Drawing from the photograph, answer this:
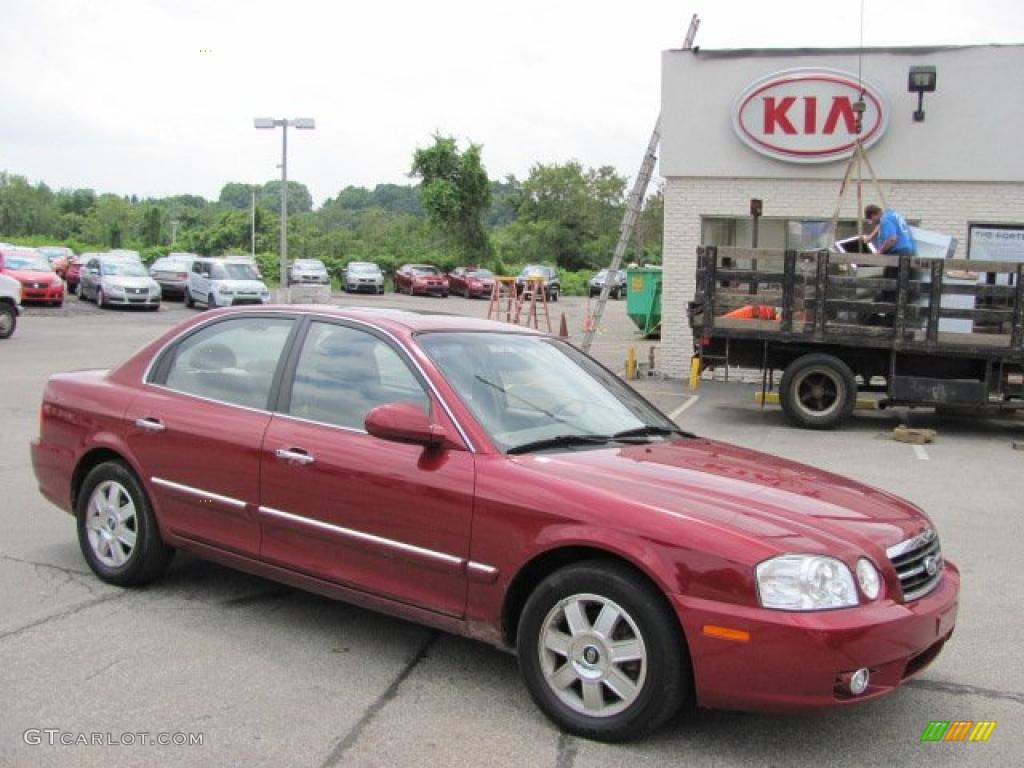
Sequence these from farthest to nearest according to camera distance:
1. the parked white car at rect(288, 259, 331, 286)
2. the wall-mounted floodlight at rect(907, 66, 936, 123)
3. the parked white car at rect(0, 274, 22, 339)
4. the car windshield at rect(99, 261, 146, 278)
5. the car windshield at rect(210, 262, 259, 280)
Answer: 1. the parked white car at rect(288, 259, 331, 286)
2. the car windshield at rect(210, 262, 259, 280)
3. the car windshield at rect(99, 261, 146, 278)
4. the parked white car at rect(0, 274, 22, 339)
5. the wall-mounted floodlight at rect(907, 66, 936, 123)

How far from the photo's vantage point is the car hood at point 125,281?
32.2 meters

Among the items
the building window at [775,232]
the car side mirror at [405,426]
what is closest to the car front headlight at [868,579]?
the car side mirror at [405,426]

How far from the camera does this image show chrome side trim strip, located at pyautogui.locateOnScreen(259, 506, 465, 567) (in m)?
4.00

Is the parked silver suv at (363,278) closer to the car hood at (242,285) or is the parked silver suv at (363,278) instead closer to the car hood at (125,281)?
the car hood at (242,285)

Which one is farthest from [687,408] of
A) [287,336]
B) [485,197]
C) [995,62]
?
[485,197]

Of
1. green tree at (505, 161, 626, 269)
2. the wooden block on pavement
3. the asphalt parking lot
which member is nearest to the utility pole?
the wooden block on pavement

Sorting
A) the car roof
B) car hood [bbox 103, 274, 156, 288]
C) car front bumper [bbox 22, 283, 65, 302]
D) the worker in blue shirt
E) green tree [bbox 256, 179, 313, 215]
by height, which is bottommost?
car front bumper [bbox 22, 283, 65, 302]

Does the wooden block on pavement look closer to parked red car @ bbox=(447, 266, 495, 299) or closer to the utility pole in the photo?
the utility pole

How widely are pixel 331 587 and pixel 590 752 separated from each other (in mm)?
1383

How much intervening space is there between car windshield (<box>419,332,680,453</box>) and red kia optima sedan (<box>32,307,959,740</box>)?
2 cm

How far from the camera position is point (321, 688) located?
13.4ft

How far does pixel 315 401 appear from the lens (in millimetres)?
4648

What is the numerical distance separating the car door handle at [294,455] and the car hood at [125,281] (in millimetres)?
29831

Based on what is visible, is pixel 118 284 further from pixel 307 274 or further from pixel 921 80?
pixel 921 80
